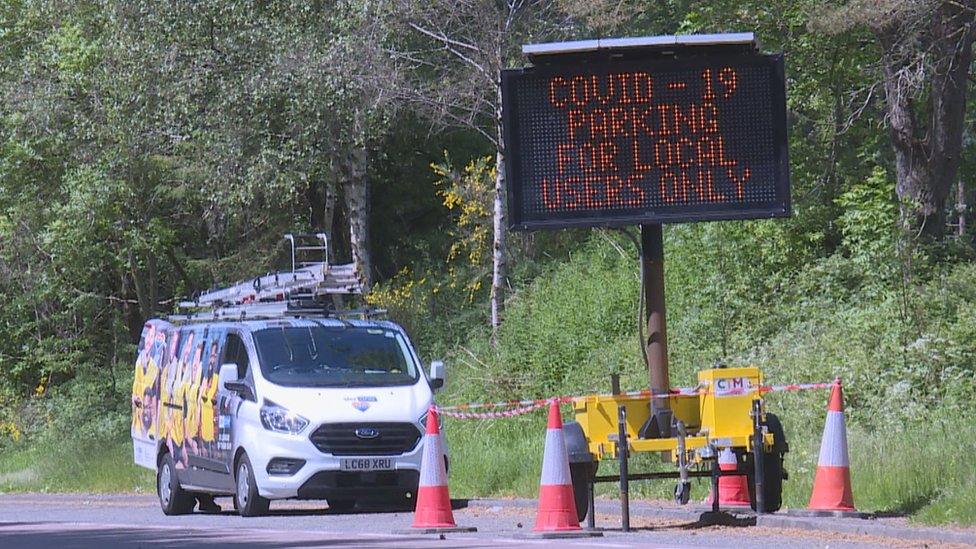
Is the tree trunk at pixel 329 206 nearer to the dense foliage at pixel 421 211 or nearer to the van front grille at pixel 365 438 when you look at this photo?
the dense foliage at pixel 421 211

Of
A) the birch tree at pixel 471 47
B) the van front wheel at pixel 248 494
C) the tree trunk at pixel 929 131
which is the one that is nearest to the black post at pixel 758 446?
the van front wheel at pixel 248 494

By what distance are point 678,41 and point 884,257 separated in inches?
449

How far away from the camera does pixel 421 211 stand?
43219 mm

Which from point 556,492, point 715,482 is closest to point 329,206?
point 715,482

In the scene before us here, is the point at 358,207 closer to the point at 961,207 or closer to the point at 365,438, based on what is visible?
the point at 961,207

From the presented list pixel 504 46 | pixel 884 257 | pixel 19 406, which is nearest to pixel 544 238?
pixel 504 46

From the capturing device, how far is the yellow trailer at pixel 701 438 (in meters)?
14.0

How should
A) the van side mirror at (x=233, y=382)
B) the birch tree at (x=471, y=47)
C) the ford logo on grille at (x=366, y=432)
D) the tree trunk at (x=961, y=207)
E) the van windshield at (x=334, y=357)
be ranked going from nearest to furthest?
the ford logo on grille at (x=366, y=432) < the van side mirror at (x=233, y=382) < the van windshield at (x=334, y=357) < the birch tree at (x=471, y=47) < the tree trunk at (x=961, y=207)

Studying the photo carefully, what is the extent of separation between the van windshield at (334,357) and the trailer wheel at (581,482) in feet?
15.5

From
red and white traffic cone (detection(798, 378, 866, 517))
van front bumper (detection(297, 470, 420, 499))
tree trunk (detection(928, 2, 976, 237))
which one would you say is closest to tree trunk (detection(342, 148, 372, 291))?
tree trunk (detection(928, 2, 976, 237))

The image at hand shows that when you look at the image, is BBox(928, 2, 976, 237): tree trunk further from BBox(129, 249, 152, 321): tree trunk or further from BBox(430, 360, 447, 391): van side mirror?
BBox(129, 249, 152, 321): tree trunk

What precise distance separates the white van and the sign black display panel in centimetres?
452

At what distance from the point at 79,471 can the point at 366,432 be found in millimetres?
12425

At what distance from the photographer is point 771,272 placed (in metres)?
27.0
